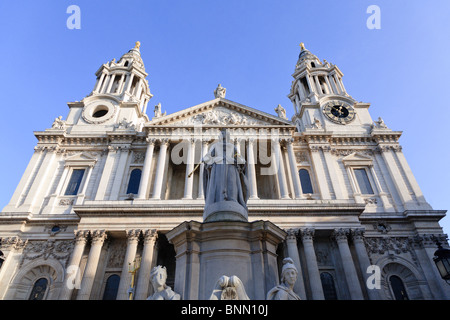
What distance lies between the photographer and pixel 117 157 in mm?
26422

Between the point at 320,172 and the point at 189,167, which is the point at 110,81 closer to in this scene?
the point at 189,167

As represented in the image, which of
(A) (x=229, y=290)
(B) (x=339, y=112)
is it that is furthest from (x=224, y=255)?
(B) (x=339, y=112)

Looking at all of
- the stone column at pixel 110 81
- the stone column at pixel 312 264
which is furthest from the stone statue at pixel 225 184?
the stone column at pixel 110 81

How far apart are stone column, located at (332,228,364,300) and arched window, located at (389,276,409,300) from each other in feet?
15.6

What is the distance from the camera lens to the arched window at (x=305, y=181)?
25347mm

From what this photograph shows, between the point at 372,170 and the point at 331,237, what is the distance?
31.7ft

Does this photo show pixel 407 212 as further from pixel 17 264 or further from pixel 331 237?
pixel 17 264

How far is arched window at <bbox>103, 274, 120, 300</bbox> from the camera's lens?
1869cm

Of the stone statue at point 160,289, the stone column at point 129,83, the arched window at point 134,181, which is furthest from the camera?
the stone column at point 129,83

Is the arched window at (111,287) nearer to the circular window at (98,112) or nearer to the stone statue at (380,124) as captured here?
the circular window at (98,112)

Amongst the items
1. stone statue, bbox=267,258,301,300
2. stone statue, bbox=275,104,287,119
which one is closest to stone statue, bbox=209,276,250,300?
stone statue, bbox=267,258,301,300

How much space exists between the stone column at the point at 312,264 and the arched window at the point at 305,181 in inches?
250

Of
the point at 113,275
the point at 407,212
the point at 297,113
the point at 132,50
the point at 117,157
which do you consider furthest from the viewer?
the point at 132,50

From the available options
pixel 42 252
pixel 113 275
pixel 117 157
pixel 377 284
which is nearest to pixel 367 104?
pixel 377 284
